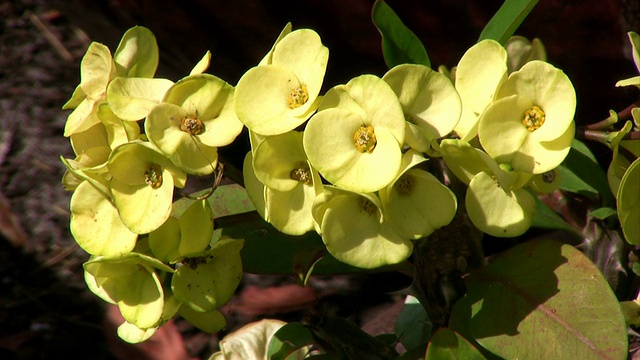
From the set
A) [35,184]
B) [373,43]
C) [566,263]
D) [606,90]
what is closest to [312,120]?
[566,263]

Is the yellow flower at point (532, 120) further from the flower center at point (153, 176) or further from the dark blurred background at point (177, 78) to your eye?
the dark blurred background at point (177, 78)

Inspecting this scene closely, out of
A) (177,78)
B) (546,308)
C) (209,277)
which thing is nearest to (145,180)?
(209,277)

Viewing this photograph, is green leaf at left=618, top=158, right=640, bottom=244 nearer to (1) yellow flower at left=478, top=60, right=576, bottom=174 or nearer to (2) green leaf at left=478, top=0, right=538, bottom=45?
(1) yellow flower at left=478, top=60, right=576, bottom=174

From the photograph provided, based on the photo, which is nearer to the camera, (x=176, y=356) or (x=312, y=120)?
(x=312, y=120)

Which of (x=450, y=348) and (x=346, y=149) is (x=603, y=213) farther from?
(x=346, y=149)

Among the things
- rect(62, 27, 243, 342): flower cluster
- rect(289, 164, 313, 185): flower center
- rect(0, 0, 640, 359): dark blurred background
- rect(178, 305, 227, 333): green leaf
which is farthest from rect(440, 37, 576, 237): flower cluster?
rect(0, 0, 640, 359): dark blurred background

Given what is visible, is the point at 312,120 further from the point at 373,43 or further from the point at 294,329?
the point at 373,43
